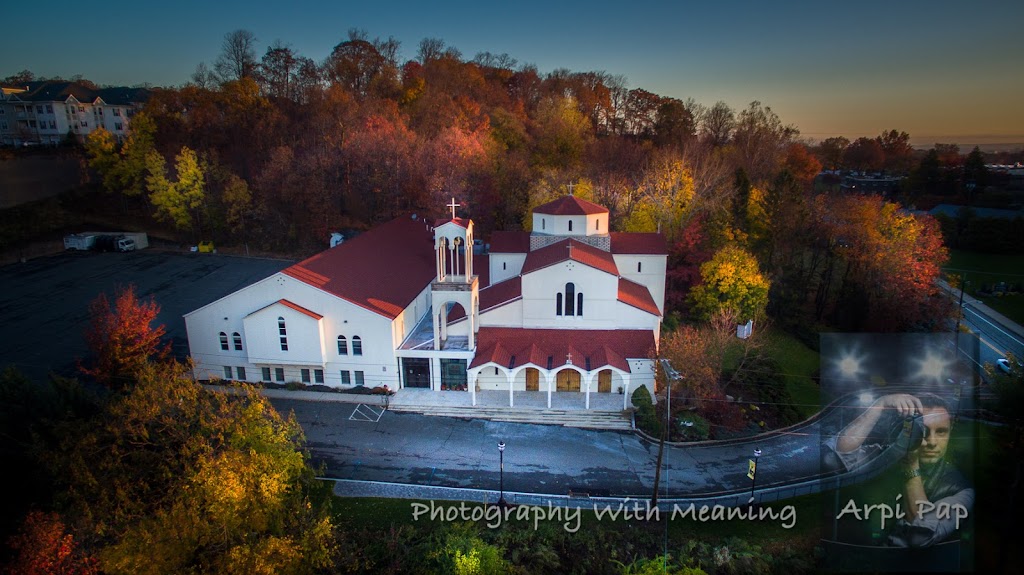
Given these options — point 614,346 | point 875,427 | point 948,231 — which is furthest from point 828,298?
point 875,427

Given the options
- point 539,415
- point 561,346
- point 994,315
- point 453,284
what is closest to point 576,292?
point 561,346

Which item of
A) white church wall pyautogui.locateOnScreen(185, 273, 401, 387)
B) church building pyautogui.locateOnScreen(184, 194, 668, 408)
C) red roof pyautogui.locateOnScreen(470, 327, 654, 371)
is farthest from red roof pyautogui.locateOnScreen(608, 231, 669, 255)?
white church wall pyautogui.locateOnScreen(185, 273, 401, 387)

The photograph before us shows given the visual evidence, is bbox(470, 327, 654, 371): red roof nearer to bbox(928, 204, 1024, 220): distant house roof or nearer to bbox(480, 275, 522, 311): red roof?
bbox(480, 275, 522, 311): red roof

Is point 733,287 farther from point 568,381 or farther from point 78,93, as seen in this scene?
point 78,93

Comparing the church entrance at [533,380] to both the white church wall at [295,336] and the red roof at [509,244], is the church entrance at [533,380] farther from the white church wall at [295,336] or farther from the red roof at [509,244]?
the red roof at [509,244]

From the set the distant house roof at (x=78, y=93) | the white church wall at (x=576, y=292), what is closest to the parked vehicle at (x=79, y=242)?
the distant house roof at (x=78, y=93)
